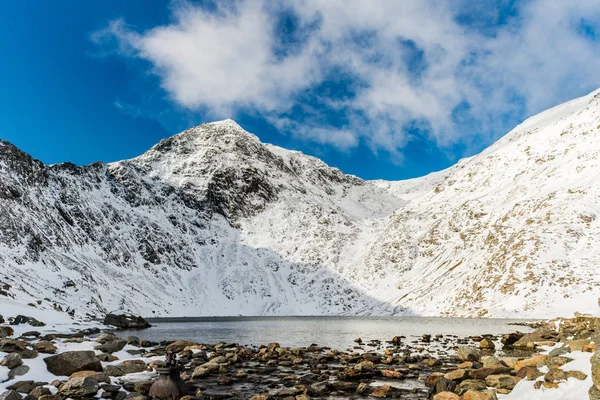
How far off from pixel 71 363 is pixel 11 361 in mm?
3146

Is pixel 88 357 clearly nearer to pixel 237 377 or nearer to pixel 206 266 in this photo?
pixel 237 377

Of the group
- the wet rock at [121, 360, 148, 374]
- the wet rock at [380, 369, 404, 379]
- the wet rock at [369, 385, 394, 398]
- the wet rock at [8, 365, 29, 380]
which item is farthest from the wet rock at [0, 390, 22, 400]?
the wet rock at [380, 369, 404, 379]

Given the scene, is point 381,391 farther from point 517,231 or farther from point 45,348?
point 517,231

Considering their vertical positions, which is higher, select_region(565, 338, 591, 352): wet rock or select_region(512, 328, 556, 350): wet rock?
select_region(565, 338, 591, 352): wet rock

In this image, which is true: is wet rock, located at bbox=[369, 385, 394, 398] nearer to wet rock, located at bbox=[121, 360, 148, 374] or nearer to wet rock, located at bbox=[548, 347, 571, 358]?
wet rock, located at bbox=[548, 347, 571, 358]

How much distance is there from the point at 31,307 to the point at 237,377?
41788mm

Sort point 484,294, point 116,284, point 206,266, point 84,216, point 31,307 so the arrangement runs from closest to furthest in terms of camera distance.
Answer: point 31,307
point 484,294
point 116,284
point 84,216
point 206,266

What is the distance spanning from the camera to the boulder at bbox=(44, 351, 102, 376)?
24.4m

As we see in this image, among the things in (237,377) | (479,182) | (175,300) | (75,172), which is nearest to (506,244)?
(479,182)

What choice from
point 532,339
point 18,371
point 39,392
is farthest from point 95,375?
point 532,339

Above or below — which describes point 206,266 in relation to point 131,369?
above

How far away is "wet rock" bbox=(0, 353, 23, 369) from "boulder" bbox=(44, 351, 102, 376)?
1742mm

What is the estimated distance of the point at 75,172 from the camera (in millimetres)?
183250

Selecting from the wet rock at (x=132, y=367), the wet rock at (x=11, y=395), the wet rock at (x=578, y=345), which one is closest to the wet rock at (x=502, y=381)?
the wet rock at (x=578, y=345)
